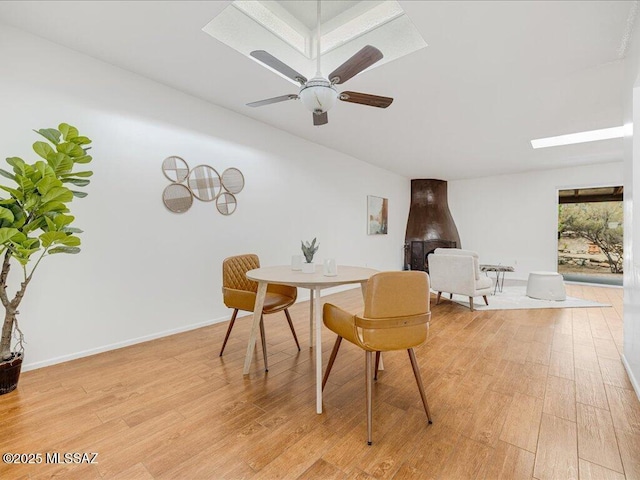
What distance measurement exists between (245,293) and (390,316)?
1303 mm

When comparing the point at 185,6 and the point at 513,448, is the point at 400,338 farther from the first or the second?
the point at 185,6

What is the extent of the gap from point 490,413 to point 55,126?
153 inches

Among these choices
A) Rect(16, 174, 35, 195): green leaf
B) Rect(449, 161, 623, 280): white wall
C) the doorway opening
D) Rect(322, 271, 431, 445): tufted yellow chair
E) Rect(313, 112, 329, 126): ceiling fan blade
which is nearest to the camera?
Rect(322, 271, 431, 445): tufted yellow chair

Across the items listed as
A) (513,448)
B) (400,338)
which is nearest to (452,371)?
(513,448)

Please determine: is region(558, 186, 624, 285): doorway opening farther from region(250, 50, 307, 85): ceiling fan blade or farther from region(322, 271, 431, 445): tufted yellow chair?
region(250, 50, 307, 85): ceiling fan blade

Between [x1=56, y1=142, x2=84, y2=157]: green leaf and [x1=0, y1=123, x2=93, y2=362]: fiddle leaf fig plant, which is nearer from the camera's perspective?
[x1=0, y1=123, x2=93, y2=362]: fiddle leaf fig plant

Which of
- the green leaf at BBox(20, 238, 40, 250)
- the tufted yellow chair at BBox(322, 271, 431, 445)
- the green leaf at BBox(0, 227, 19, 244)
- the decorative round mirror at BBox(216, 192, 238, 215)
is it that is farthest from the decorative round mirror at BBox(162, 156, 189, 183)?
the tufted yellow chair at BBox(322, 271, 431, 445)

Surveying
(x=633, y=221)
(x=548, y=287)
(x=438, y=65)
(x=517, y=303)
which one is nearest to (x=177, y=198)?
(x=438, y=65)

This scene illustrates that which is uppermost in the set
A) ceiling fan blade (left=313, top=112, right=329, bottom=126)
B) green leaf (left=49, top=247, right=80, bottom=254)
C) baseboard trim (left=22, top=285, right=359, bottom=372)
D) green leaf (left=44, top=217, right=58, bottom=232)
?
ceiling fan blade (left=313, top=112, right=329, bottom=126)

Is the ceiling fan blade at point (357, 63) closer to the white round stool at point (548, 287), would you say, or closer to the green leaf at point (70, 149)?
the green leaf at point (70, 149)

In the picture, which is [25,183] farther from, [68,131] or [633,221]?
[633,221]

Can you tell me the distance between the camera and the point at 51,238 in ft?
6.22

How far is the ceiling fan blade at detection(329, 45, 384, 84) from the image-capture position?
69.5 inches

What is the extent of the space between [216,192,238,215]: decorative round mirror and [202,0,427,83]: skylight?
161 cm
